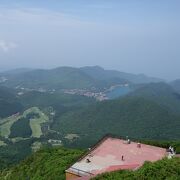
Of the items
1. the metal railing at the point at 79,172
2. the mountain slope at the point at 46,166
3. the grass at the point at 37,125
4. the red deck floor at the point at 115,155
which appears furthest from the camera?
the grass at the point at 37,125

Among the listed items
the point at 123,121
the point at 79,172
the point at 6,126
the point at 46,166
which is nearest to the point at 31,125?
the point at 6,126

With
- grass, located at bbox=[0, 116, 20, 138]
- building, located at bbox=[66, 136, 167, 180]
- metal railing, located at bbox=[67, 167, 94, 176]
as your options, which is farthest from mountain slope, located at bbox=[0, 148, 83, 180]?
grass, located at bbox=[0, 116, 20, 138]

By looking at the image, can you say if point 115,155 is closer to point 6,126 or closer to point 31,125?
point 31,125

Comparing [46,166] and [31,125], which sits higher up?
[46,166]

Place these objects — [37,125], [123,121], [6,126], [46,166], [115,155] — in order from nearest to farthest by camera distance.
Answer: [115,155]
[46,166]
[123,121]
[6,126]
[37,125]

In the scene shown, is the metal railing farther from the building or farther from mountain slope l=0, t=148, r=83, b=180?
mountain slope l=0, t=148, r=83, b=180

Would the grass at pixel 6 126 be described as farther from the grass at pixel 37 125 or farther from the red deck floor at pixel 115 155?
the red deck floor at pixel 115 155

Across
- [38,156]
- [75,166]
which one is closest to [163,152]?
[75,166]

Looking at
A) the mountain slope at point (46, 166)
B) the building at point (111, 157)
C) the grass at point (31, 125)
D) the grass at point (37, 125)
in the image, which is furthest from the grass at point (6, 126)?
the building at point (111, 157)
